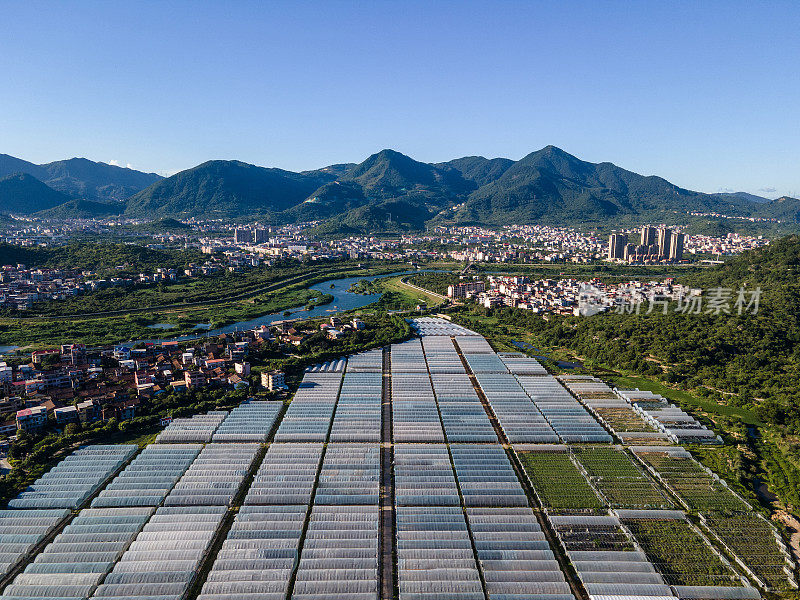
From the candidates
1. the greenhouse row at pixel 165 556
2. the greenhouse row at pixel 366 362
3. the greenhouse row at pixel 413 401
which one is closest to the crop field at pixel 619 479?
the greenhouse row at pixel 413 401

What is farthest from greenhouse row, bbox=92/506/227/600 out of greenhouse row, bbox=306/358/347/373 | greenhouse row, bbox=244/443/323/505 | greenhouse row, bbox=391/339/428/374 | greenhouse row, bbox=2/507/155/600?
greenhouse row, bbox=391/339/428/374

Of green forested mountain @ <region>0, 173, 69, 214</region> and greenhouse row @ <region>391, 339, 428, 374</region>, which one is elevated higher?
green forested mountain @ <region>0, 173, 69, 214</region>

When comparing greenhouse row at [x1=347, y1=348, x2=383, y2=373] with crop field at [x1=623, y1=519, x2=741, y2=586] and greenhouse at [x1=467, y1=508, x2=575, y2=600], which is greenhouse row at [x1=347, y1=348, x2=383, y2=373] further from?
crop field at [x1=623, y1=519, x2=741, y2=586]

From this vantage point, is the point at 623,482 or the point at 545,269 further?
the point at 545,269

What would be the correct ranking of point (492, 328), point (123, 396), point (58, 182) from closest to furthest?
point (123, 396)
point (492, 328)
point (58, 182)

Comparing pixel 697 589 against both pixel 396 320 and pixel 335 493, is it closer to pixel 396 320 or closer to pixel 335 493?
pixel 335 493

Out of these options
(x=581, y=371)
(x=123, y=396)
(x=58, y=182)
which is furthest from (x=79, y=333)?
(x=58, y=182)

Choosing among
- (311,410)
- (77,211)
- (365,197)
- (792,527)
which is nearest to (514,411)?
(311,410)

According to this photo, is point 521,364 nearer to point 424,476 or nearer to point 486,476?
point 486,476
